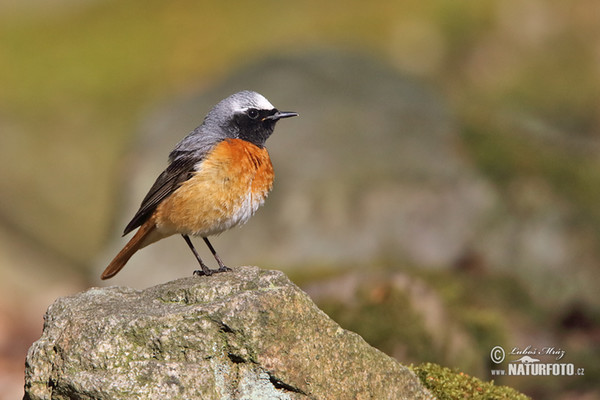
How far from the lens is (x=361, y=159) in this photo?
12.9m

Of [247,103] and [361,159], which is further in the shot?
[361,159]

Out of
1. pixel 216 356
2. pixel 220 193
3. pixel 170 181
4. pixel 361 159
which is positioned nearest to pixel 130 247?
pixel 170 181

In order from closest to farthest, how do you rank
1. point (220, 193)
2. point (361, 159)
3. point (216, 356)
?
point (216, 356), point (220, 193), point (361, 159)

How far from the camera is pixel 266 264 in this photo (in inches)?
468

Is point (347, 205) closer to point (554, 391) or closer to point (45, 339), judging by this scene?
point (554, 391)

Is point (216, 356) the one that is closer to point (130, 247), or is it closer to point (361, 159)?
point (130, 247)

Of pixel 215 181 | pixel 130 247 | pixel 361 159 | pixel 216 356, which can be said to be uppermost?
pixel 361 159

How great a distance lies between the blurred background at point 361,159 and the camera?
35.0 feet

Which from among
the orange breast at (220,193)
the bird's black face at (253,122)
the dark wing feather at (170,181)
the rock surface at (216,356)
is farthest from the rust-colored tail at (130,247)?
the rock surface at (216,356)

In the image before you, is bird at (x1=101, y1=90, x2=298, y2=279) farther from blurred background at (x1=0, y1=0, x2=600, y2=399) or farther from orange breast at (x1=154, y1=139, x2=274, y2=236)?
blurred background at (x1=0, y1=0, x2=600, y2=399)

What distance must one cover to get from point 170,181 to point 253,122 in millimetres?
1059

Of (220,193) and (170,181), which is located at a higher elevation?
(170,181)

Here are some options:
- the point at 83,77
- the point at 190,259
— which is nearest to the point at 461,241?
the point at 190,259

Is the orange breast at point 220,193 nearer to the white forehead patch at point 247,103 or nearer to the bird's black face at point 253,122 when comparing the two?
the bird's black face at point 253,122
